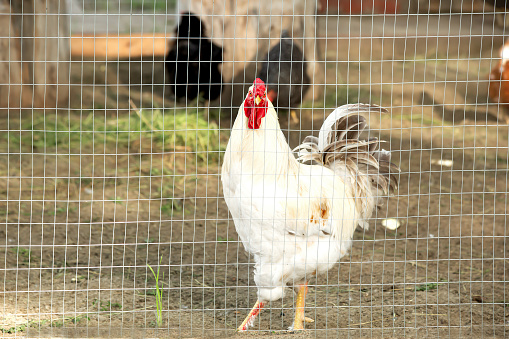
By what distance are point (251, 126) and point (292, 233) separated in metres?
0.75

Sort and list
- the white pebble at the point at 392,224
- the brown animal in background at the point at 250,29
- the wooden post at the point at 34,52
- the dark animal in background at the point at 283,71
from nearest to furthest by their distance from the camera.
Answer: the white pebble at the point at 392,224, the dark animal in background at the point at 283,71, the brown animal in background at the point at 250,29, the wooden post at the point at 34,52

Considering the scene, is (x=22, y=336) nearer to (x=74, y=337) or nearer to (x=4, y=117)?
(x=74, y=337)

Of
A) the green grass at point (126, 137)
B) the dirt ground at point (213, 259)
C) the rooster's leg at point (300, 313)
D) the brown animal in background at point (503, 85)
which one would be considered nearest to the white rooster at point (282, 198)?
the rooster's leg at point (300, 313)

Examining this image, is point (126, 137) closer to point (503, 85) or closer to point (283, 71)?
point (283, 71)

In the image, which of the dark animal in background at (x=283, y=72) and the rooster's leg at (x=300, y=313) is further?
the dark animal in background at (x=283, y=72)

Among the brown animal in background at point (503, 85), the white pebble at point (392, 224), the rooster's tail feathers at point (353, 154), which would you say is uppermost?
the brown animal in background at point (503, 85)

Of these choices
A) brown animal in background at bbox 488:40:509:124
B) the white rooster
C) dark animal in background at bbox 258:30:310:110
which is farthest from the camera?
brown animal in background at bbox 488:40:509:124

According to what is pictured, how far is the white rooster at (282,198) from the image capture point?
11.2 feet

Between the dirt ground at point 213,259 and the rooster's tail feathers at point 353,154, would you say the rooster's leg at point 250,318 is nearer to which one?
the dirt ground at point 213,259

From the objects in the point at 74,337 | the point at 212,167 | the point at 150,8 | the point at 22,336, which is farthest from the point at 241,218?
the point at 150,8

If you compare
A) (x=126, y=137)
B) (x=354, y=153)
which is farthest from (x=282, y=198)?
(x=126, y=137)

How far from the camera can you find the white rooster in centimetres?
342

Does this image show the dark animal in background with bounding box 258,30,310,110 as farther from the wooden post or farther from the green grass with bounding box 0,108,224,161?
the wooden post

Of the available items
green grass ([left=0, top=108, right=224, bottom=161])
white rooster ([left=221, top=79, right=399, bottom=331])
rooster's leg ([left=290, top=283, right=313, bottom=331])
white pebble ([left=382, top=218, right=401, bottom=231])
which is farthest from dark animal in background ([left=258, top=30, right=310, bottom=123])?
rooster's leg ([left=290, top=283, right=313, bottom=331])
